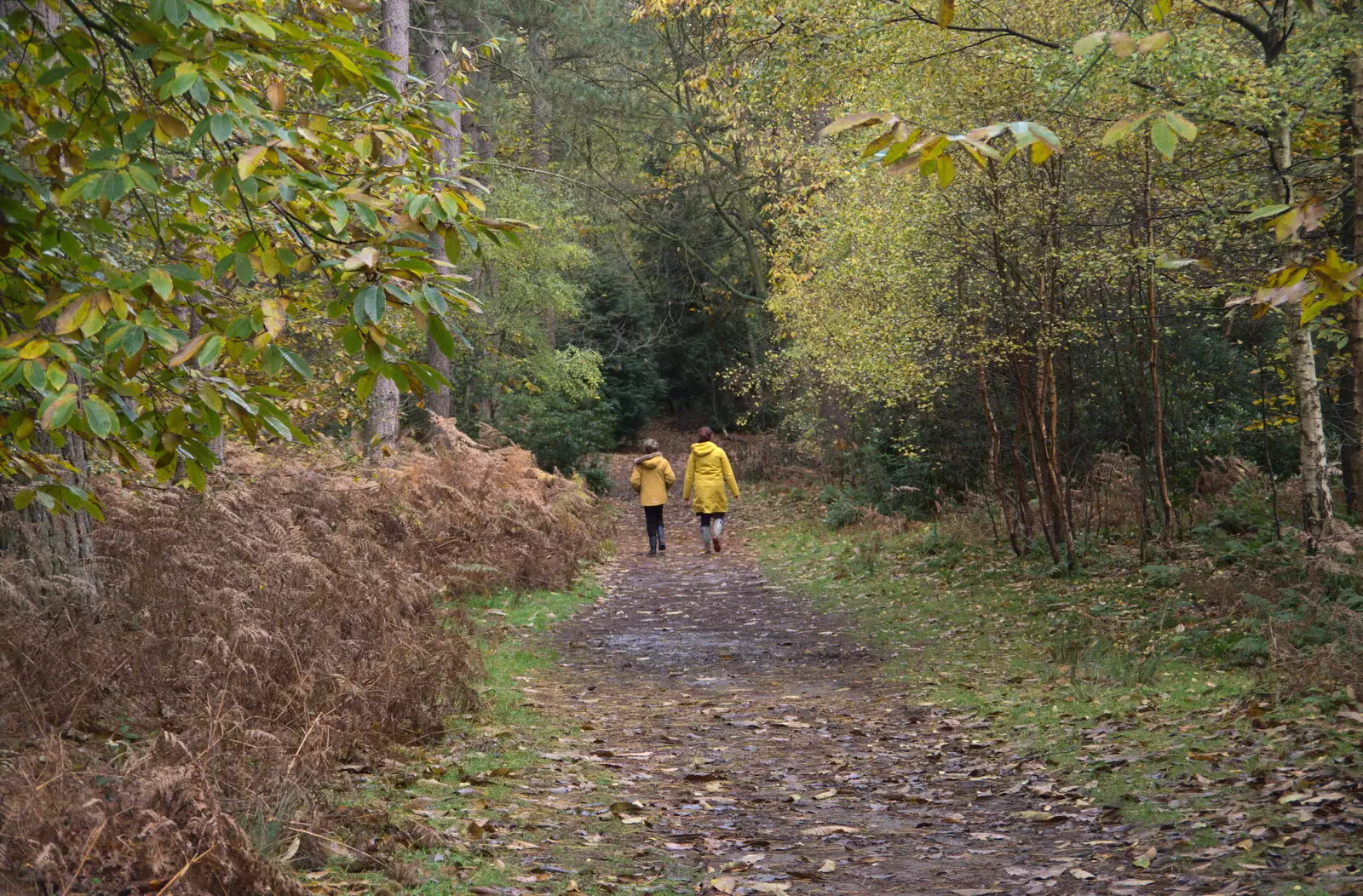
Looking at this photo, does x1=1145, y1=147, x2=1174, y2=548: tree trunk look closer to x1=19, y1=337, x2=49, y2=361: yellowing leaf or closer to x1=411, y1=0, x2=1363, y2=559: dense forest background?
x1=411, y1=0, x2=1363, y2=559: dense forest background

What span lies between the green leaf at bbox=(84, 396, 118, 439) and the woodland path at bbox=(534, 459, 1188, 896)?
121 inches

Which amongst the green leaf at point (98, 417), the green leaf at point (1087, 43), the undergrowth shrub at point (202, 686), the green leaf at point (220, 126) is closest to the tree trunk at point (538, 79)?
the undergrowth shrub at point (202, 686)

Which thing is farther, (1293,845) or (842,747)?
(842,747)

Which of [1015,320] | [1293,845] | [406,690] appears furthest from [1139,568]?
[406,690]

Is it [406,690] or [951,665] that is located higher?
[406,690]

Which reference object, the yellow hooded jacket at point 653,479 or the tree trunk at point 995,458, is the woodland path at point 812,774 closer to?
the tree trunk at point 995,458

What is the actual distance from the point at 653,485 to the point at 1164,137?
596 inches

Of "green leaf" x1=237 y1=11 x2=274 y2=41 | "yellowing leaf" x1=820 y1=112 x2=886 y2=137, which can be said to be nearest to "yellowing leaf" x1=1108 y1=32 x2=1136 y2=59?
"yellowing leaf" x1=820 y1=112 x2=886 y2=137

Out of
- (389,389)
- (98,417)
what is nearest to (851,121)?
(98,417)

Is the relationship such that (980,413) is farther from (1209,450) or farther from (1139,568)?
(1139,568)

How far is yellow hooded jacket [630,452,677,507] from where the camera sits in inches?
693

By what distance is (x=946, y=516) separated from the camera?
17.1 m

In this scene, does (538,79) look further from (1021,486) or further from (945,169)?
(945,169)

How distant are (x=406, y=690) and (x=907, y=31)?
805 cm
